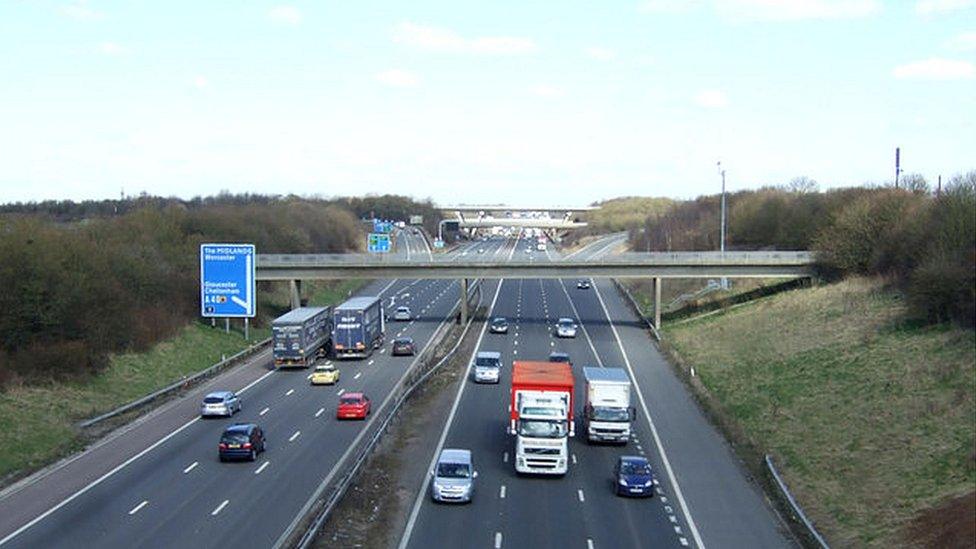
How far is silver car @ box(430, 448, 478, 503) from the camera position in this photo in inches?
1164

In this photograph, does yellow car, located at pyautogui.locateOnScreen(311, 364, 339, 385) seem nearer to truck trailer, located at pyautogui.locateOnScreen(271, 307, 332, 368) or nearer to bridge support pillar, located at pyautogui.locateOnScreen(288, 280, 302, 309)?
truck trailer, located at pyautogui.locateOnScreen(271, 307, 332, 368)

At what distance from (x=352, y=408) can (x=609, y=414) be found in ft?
36.8

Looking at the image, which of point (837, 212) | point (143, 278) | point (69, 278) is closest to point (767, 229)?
point (837, 212)

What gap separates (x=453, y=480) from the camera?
29.8 meters

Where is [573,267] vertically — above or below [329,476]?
above

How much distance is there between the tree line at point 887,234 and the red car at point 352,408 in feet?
84.7

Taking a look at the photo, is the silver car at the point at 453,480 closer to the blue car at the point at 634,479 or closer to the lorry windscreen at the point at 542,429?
the lorry windscreen at the point at 542,429

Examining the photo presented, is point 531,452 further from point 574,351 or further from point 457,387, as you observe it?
point 574,351

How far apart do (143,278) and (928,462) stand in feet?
161

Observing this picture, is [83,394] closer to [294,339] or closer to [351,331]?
[294,339]

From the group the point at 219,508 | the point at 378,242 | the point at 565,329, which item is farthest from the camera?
the point at 378,242

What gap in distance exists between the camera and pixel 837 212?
8131cm

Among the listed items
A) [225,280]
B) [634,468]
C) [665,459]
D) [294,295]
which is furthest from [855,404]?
[294,295]

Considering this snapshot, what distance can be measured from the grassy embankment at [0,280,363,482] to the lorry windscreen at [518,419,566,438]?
53.6 ft
